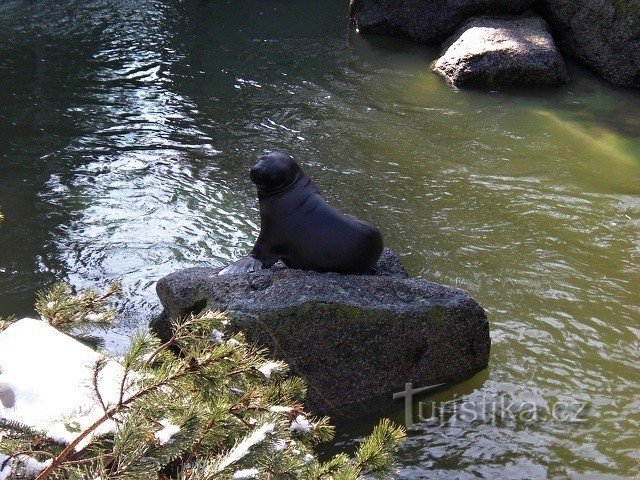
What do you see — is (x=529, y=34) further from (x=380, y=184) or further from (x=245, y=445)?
(x=245, y=445)

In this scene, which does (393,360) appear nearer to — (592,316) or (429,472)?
(429,472)

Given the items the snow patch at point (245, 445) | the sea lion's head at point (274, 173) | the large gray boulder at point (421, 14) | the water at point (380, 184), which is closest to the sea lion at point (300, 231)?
the sea lion's head at point (274, 173)

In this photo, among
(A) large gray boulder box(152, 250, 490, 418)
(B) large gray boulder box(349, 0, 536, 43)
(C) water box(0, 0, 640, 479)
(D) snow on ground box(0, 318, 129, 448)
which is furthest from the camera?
(B) large gray boulder box(349, 0, 536, 43)

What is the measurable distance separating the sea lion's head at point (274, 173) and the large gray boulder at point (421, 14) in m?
7.69

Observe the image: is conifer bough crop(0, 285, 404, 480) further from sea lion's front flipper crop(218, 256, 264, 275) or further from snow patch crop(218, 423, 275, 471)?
sea lion's front flipper crop(218, 256, 264, 275)

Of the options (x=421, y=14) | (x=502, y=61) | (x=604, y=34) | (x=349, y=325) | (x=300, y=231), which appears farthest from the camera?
(x=421, y=14)

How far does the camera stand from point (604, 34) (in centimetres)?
1088

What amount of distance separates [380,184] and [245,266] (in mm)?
2938

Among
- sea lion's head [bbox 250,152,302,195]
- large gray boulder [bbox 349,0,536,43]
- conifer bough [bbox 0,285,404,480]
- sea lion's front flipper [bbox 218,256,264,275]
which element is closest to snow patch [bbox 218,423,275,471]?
conifer bough [bbox 0,285,404,480]

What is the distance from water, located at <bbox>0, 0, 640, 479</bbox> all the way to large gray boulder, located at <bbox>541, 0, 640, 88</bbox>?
289 mm

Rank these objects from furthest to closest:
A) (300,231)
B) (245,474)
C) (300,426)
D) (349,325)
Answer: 1. (300,231)
2. (349,325)
3. (300,426)
4. (245,474)

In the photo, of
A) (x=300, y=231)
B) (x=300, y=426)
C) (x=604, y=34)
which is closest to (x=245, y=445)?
(x=300, y=426)

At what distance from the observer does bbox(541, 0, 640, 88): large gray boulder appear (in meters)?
10.6

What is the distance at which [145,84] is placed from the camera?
1023 cm
